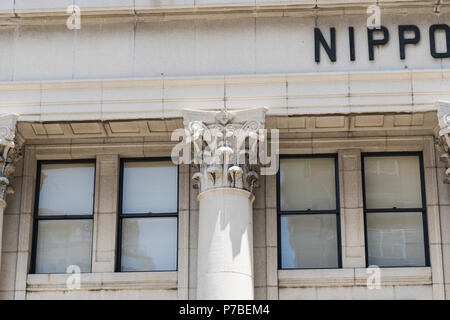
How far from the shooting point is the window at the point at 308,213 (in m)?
28.1

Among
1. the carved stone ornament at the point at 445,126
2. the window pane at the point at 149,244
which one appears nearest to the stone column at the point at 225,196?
the window pane at the point at 149,244

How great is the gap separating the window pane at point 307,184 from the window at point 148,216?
277cm

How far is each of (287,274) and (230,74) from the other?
4.98 meters

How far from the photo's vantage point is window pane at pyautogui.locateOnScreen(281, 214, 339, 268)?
92.1ft

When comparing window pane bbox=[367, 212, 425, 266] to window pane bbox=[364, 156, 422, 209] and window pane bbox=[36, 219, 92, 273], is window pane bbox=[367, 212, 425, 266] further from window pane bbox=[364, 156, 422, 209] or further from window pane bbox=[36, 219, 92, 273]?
window pane bbox=[36, 219, 92, 273]

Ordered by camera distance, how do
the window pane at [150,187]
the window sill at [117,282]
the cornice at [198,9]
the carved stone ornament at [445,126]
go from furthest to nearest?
the window pane at [150,187]
the cornice at [198,9]
the window sill at [117,282]
the carved stone ornament at [445,126]

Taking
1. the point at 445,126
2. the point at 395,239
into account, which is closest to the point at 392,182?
the point at 395,239

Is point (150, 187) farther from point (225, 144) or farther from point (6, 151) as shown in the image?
point (6, 151)

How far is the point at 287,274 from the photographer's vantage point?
2756cm

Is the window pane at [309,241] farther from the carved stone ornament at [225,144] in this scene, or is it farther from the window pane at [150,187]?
the window pane at [150,187]

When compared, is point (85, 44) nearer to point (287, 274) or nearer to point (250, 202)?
point (250, 202)

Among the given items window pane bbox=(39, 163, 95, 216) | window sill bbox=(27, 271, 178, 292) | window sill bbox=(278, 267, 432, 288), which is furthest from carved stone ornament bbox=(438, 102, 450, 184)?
window pane bbox=(39, 163, 95, 216)

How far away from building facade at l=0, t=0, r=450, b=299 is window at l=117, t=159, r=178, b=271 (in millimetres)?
37
